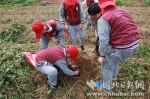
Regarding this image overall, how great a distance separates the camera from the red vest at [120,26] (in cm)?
220

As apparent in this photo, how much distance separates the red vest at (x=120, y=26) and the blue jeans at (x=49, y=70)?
3.99 ft

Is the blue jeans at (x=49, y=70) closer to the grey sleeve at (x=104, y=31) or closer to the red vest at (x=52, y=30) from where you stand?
the red vest at (x=52, y=30)

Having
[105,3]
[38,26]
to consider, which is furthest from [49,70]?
[105,3]

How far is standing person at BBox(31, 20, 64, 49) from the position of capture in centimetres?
300

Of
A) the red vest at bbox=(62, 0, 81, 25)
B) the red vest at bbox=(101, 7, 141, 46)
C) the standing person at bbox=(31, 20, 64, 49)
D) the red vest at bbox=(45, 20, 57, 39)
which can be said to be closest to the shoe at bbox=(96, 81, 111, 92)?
the red vest at bbox=(101, 7, 141, 46)

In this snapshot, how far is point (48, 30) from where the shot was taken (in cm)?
330

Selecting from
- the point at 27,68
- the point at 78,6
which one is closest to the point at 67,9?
the point at 78,6

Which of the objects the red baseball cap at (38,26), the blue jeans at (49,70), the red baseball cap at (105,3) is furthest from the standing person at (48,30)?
the red baseball cap at (105,3)

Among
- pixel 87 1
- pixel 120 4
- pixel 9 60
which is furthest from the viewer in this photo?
pixel 120 4

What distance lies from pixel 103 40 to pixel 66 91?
1391 mm

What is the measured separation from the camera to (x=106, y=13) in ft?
7.37

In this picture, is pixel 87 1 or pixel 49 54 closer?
pixel 49 54

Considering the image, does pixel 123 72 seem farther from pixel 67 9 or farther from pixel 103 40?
pixel 67 9

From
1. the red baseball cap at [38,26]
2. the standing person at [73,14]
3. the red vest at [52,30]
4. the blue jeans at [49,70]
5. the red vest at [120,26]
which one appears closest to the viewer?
the red vest at [120,26]
